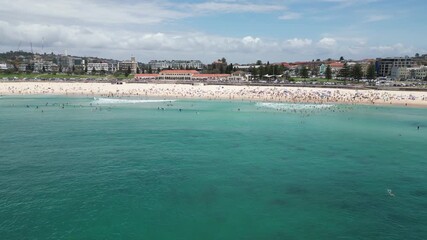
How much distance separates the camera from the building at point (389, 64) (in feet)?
509

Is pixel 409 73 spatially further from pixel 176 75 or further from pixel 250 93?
pixel 250 93

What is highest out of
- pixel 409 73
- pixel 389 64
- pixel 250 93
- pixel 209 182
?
pixel 389 64

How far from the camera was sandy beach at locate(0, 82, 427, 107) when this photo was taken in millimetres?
67875

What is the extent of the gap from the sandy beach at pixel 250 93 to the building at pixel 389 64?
91218 millimetres

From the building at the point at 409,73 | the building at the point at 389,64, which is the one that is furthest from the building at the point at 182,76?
the building at the point at 389,64

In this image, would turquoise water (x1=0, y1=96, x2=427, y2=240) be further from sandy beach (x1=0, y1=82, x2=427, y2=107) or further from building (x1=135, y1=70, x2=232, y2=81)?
building (x1=135, y1=70, x2=232, y2=81)

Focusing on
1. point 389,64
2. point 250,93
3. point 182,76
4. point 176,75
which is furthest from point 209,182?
point 389,64

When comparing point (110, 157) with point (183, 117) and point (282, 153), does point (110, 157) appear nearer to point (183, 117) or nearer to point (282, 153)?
point (282, 153)

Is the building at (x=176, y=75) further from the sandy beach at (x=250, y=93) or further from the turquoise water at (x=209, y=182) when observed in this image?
the turquoise water at (x=209, y=182)

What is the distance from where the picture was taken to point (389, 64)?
15875 cm

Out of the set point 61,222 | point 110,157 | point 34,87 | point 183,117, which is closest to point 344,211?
point 61,222

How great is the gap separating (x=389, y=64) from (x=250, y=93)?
10794 centimetres

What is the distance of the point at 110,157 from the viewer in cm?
2472

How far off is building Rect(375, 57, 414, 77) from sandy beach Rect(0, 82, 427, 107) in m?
91.2
